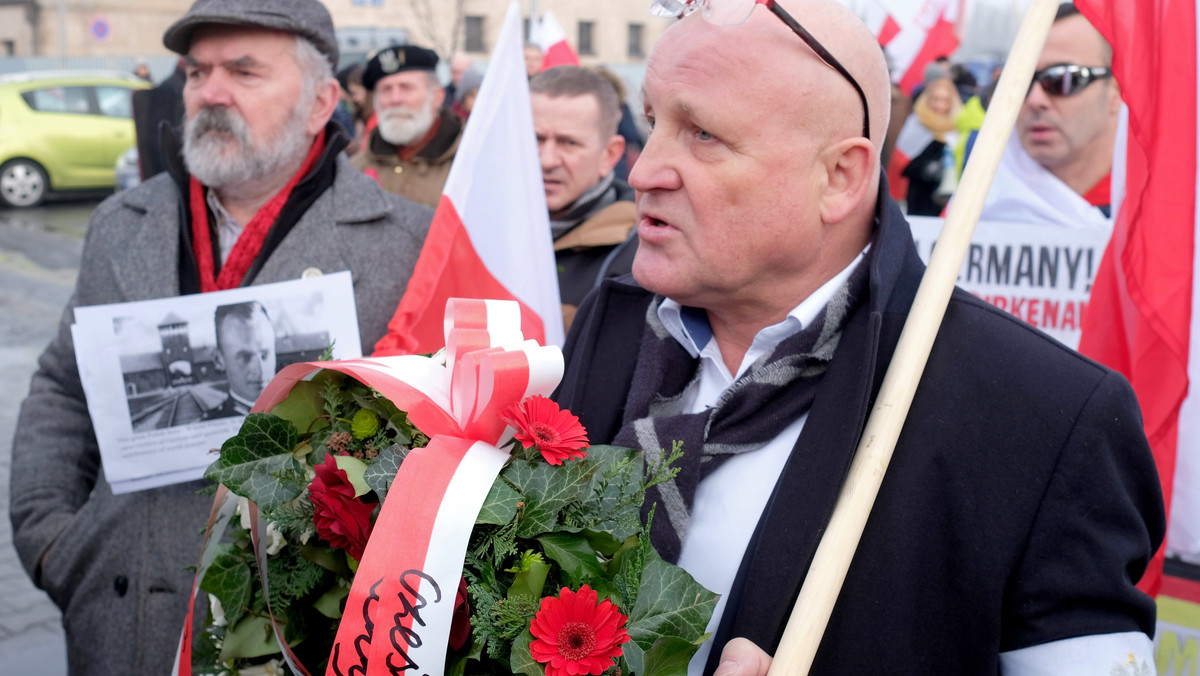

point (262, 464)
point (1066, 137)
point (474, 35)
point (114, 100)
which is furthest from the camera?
point (474, 35)

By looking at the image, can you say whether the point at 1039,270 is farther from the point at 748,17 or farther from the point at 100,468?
the point at 100,468

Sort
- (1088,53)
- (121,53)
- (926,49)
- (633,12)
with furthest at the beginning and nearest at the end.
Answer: (633,12) → (121,53) → (926,49) → (1088,53)

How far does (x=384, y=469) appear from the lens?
1.41m

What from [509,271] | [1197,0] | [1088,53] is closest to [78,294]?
[509,271]

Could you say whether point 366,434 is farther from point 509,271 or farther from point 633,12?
point 633,12

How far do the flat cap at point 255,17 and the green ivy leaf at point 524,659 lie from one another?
2074mm

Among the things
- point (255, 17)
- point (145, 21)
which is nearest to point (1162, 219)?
point (255, 17)

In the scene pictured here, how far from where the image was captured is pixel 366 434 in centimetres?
153

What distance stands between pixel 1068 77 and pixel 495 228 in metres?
2.19

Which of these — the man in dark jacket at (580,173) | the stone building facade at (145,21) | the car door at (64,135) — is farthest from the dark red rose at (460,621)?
the stone building facade at (145,21)

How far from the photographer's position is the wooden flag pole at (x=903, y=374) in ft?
4.74

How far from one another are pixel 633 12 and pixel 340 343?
38.9 meters

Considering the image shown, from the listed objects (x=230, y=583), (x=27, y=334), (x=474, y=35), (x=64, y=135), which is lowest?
(x=27, y=334)

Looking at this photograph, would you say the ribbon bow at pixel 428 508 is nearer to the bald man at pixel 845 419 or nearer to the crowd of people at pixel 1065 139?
the bald man at pixel 845 419
